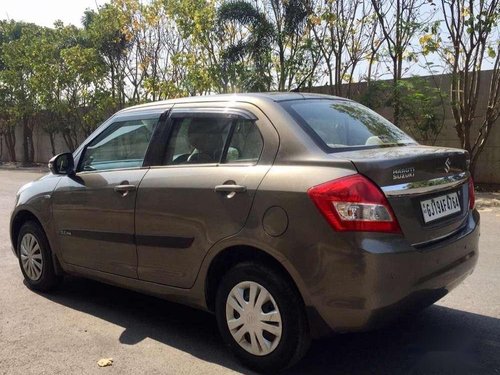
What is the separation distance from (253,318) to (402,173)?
1.24 meters

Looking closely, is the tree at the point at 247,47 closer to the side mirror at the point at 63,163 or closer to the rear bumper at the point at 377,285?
the side mirror at the point at 63,163

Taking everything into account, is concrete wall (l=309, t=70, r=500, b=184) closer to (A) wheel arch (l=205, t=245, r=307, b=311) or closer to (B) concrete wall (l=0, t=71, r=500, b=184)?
(B) concrete wall (l=0, t=71, r=500, b=184)

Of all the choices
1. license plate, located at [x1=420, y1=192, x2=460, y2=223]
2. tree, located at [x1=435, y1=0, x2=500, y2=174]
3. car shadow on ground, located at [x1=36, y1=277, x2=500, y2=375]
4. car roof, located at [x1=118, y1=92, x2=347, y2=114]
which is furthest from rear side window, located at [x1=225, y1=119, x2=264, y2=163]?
tree, located at [x1=435, y1=0, x2=500, y2=174]

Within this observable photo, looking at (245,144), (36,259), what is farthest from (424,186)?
(36,259)

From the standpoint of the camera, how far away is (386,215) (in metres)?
2.97

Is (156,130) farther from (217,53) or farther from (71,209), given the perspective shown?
(217,53)

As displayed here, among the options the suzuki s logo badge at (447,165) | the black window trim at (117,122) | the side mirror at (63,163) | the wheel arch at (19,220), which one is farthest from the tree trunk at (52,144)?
the suzuki s logo badge at (447,165)

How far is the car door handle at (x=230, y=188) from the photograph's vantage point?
3.32m

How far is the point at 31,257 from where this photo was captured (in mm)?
5082

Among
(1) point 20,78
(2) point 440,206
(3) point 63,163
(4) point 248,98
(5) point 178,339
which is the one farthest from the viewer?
(1) point 20,78

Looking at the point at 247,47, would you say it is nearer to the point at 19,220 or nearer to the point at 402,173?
the point at 19,220

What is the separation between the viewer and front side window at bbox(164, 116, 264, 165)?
352 centimetres

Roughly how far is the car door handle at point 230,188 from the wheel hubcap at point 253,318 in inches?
22.3

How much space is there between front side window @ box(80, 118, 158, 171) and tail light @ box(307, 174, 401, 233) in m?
1.72
